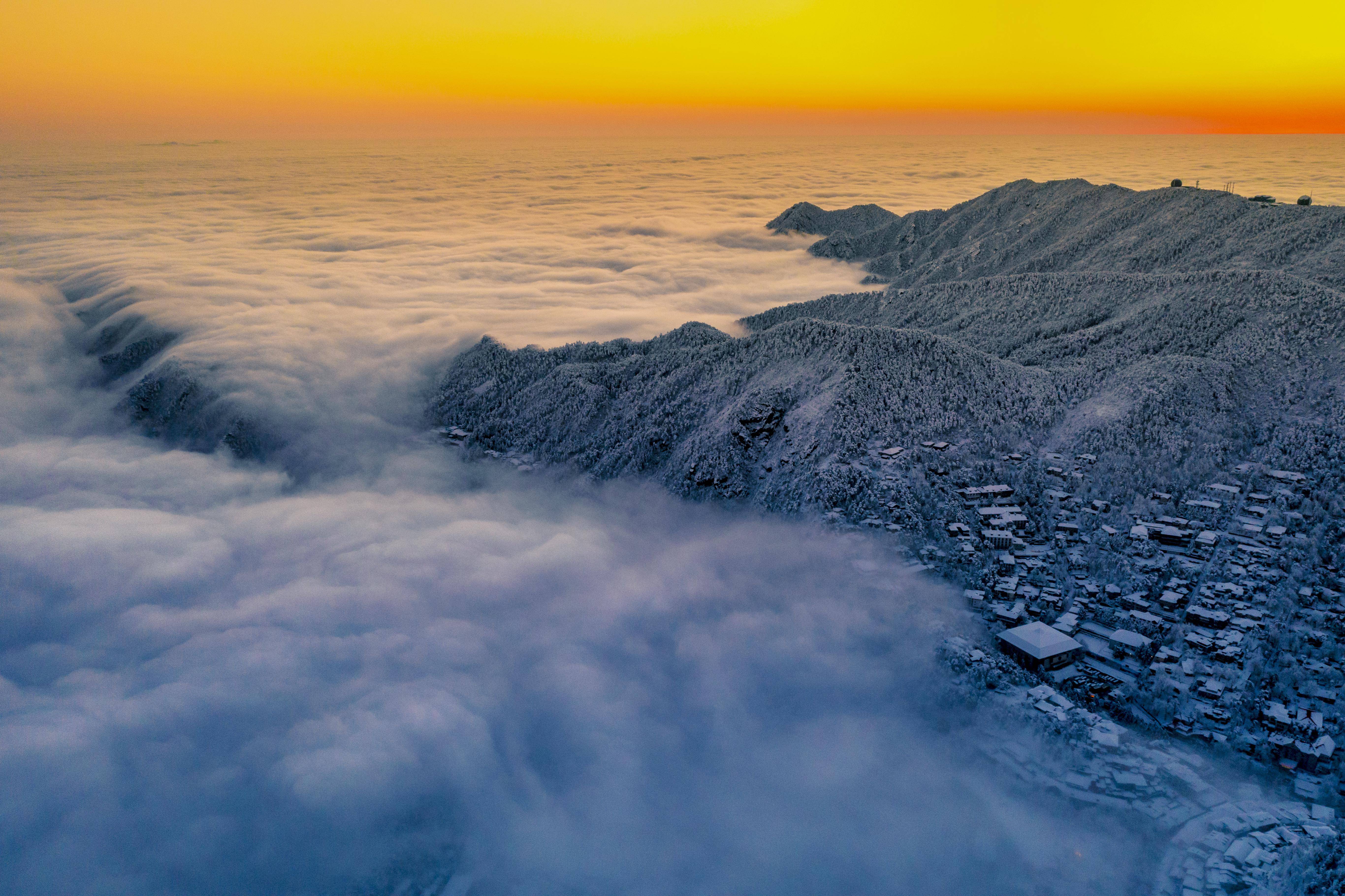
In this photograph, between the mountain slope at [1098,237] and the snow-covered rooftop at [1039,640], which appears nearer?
the snow-covered rooftop at [1039,640]

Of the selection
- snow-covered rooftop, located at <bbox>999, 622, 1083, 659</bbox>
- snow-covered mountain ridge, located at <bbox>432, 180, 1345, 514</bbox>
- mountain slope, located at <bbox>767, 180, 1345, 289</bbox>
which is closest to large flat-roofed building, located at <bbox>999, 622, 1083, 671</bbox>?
snow-covered rooftop, located at <bbox>999, 622, 1083, 659</bbox>

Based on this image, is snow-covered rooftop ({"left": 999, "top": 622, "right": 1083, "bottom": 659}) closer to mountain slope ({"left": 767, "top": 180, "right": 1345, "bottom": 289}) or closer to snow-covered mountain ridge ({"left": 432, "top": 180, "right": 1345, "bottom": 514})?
snow-covered mountain ridge ({"left": 432, "top": 180, "right": 1345, "bottom": 514})

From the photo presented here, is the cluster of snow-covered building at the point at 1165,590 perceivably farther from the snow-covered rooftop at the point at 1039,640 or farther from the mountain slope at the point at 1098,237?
the mountain slope at the point at 1098,237

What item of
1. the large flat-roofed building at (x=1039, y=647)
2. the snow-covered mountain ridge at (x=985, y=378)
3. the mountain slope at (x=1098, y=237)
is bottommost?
the large flat-roofed building at (x=1039, y=647)

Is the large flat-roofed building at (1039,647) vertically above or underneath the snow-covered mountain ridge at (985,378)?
underneath

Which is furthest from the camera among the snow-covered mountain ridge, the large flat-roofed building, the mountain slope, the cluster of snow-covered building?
the mountain slope

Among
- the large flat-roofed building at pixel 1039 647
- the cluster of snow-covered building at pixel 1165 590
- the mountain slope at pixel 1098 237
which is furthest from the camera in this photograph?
the mountain slope at pixel 1098 237

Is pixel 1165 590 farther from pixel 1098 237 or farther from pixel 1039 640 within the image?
pixel 1098 237

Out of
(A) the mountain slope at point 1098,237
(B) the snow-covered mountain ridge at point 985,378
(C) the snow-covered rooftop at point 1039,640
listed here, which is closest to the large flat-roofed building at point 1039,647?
(C) the snow-covered rooftop at point 1039,640

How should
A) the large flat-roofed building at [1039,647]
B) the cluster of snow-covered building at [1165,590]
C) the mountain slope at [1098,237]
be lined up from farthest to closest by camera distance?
1. the mountain slope at [1098,237]
2. the large flat-roofed building at [1039,647]
3. the cluster of snow-covered building at [1165,590]

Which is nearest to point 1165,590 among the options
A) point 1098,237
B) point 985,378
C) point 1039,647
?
point 1039,647
